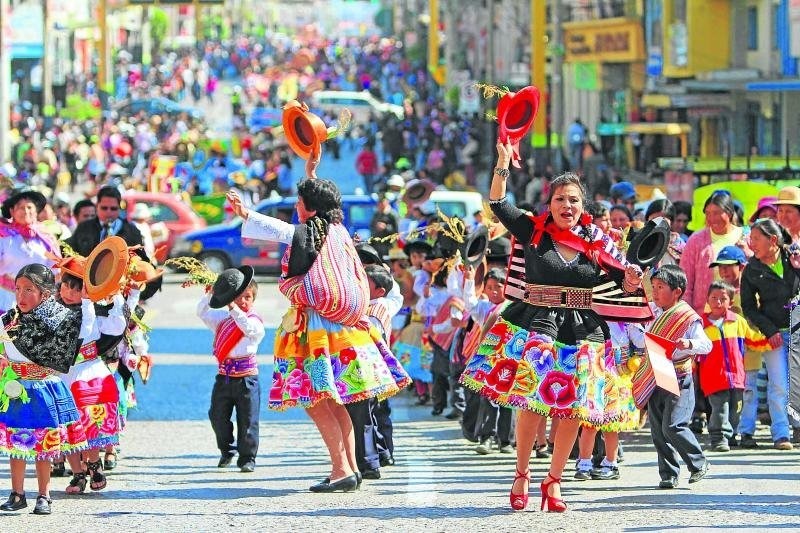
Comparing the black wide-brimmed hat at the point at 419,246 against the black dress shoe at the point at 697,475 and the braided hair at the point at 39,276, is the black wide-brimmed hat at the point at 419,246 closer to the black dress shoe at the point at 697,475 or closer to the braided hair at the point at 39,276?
the black dress shoe at the point at 697,475

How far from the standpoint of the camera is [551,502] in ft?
32.7

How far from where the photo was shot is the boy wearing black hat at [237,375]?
12.0 metres

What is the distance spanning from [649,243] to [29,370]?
3.36 m

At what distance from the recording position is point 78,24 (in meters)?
73.4

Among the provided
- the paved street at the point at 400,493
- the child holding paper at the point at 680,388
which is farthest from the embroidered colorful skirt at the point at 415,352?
the child holding paper at the point at 680,388

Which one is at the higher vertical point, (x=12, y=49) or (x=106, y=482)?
(x=12, y=49)

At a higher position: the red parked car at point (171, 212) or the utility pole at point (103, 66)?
the utility pole at point (103, 66)

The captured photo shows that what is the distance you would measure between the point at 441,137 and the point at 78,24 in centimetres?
2583

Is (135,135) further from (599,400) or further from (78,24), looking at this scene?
(599,400)

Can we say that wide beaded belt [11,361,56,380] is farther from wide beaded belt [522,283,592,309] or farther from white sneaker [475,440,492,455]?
white sneaker [475,440,492,455]

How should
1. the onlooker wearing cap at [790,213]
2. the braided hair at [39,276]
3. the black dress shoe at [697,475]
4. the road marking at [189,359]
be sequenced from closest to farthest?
the braided hair at [39,276] < the black dress shoe at [697,475] < the onlooker wearing cap at [790,213] < the road marking at [189,359]

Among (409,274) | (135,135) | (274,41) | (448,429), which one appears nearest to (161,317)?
(409,274)

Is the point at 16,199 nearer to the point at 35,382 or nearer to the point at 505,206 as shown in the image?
the point at 35,382

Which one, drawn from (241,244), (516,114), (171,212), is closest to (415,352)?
(516,114)
